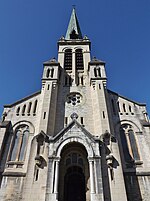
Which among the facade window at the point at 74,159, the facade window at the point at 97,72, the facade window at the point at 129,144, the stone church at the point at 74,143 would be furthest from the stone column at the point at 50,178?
the facade window at the point at 97,72

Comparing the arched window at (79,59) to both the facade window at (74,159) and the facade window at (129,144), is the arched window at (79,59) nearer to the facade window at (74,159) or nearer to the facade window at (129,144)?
the facade window at (129,144)

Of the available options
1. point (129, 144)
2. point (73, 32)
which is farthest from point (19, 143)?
point (73, 32)

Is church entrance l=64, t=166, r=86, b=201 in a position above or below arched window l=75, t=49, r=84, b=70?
below

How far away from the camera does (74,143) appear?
17.0 meters

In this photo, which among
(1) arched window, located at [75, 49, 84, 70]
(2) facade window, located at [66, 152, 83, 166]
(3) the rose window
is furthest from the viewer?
(1) arched window, located at [75, 49, 84, 70]

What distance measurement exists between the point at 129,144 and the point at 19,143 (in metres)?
11.8

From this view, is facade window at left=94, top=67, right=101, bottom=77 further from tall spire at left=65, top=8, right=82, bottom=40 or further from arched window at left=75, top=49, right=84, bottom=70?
tall spire at left=65, top=8, right=82, bottom=40

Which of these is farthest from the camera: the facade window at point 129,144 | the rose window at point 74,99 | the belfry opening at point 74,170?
the rose window at point 74,99

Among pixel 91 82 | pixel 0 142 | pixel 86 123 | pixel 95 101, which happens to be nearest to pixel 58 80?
pixel 91 82

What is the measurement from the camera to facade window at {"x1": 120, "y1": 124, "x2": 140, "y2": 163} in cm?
1867

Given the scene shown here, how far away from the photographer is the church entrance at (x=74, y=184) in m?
17.0

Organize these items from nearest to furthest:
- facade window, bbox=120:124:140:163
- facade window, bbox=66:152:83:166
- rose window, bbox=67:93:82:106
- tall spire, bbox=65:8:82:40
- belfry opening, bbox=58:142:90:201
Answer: belfry opening, bbox=58:142:90:201
facade window, bbox=66:152:83:166
facade window, bbox=120:124:140:163
rose window, bbox=67:93:82:106
tall spire, bbox=65:8:82:40

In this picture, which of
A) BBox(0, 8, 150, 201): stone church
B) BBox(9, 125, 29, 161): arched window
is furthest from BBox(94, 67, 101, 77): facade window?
BBox(9, 125, 29, 161): arched window

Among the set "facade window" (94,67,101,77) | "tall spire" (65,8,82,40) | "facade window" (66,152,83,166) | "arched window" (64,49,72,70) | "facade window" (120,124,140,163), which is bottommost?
"facade window" (66,152,83,166)
